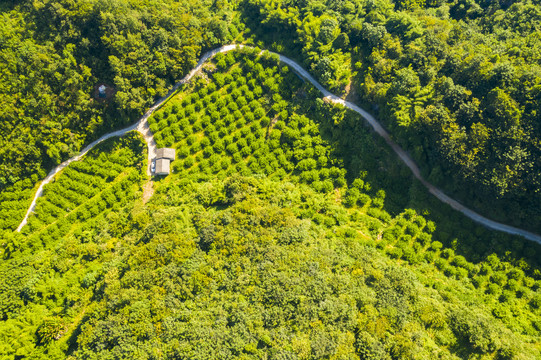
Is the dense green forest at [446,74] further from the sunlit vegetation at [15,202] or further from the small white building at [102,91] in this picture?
the sunlit vegetation at [15,202]

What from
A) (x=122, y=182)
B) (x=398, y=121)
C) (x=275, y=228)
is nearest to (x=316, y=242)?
(x=275, y=228)

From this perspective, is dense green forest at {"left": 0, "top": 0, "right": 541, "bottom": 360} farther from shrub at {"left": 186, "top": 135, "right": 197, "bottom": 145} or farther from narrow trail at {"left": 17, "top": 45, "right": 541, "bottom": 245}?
narrow trail at {"left": 17, "top": 45, "right": 541, "bottom": 245}

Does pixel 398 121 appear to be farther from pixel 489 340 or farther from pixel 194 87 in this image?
pixel 194 87

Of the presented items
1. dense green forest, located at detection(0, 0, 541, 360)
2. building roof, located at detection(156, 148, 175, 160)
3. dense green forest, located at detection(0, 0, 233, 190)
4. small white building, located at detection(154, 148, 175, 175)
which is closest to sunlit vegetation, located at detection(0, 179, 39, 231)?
dense green forest, located at detection(0, 0, 541, 360)

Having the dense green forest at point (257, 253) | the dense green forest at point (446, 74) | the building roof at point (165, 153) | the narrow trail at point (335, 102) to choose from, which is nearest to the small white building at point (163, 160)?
the building roof at point (165, 153)

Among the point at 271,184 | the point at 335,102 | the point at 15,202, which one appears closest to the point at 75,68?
the point at 15,202

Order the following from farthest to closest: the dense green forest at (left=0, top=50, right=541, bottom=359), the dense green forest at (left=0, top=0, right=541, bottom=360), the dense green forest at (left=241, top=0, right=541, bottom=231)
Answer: the dense green forest at (left=241, top=0, right=541, bottom=231), the dense green forest at (left=0, top=0, right=541, bottom=360), the dense green forest at (left=0, top=50, right=541, bottom=359)
